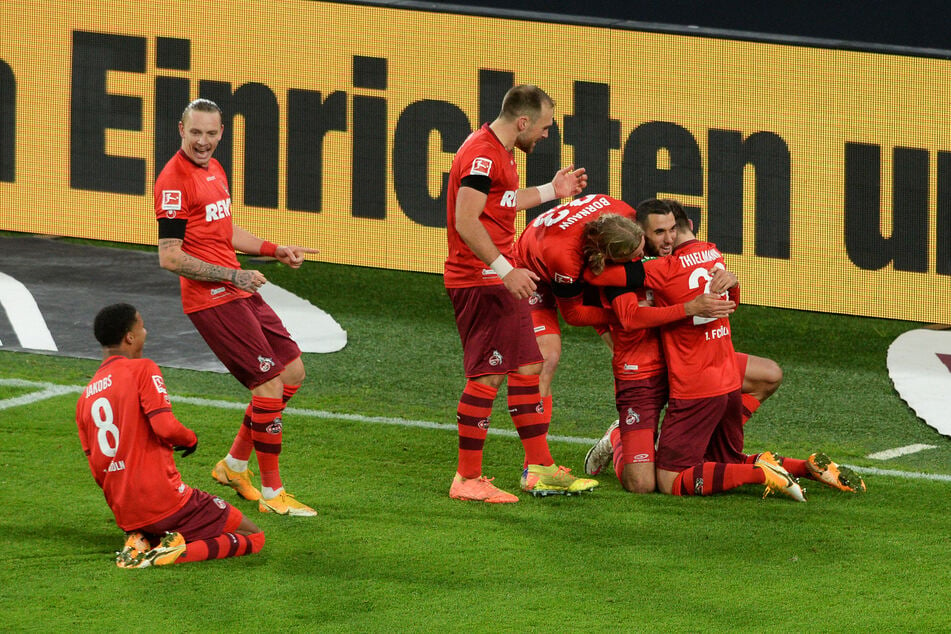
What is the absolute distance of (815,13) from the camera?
14797 millimetres

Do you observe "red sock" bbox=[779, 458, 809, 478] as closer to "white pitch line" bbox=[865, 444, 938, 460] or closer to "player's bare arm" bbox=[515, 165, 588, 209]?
"white pitch line" bbox=[865, 444, 938, 460]

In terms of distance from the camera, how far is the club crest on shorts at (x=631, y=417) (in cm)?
725

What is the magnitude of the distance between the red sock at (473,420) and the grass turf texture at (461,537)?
240 millimetres

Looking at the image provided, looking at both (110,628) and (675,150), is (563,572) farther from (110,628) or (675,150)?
(675,150)

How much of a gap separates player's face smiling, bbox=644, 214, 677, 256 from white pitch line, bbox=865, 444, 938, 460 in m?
1.82

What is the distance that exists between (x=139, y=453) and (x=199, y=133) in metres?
1.68

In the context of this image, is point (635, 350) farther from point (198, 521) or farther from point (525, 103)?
point (198, 521)

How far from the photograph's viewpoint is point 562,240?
7355 mm

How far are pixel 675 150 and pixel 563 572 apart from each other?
18.2 ft

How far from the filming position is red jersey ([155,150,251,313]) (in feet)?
22.3

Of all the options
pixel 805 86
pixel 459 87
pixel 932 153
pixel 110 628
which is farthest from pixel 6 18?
pixel 110 628

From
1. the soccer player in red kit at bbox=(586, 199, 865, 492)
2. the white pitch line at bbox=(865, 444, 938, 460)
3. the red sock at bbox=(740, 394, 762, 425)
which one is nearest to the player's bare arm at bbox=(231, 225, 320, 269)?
the soccer player in red kit at bbox=(586, 199, 865, 492)

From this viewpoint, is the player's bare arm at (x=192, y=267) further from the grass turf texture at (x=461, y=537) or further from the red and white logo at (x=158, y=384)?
the grass turf texture at (x=461, y=537)

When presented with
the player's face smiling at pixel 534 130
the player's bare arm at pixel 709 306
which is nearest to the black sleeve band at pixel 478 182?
the player's face smiling at pixel 534 130
